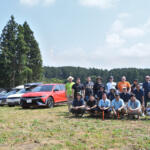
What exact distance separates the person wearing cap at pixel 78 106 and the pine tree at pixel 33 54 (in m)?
43.3

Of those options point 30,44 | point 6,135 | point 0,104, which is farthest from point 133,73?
point 6,135

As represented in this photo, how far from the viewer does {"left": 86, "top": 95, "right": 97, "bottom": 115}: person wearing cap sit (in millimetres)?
10266

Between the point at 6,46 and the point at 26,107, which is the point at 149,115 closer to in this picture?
the point at 26,107

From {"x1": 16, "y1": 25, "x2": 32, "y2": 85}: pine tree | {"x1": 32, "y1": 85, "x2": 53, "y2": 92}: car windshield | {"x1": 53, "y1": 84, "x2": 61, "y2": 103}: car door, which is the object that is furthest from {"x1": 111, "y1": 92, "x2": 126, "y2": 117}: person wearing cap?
{"x1": 16, "y1": 25, "x2": 32, "y2": 85}: pine tree

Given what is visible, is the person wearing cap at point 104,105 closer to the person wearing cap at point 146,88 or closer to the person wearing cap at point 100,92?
the person wearing cap at point 100,92

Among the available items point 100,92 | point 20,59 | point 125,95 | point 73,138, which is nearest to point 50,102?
point 100,92

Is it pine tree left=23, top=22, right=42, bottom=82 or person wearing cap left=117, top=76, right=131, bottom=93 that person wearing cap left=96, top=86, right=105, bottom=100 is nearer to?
person wearing cap left=117, top=76, right=131, bottom=93

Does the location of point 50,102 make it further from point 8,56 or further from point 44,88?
point 8,56

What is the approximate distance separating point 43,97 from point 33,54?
41037mm

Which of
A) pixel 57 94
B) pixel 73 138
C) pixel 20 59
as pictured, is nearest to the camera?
pixel 73 138

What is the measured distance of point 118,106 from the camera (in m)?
9.96

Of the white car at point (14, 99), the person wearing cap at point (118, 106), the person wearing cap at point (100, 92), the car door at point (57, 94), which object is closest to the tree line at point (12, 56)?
the white car at point (14, 99)

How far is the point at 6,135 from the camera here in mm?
6434

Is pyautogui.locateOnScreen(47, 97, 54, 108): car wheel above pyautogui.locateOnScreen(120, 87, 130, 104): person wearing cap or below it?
below
